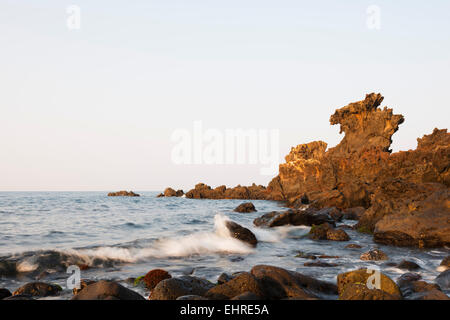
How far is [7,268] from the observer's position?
31.1 ft

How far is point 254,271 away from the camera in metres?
6.72

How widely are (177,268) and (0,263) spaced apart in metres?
5.27

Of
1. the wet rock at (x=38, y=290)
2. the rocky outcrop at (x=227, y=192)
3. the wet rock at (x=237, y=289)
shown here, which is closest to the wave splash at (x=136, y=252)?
the wet rock at (x=38, y=290)

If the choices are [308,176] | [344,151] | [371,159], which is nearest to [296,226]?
[371,159]

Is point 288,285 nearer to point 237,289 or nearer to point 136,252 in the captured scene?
point 237,289

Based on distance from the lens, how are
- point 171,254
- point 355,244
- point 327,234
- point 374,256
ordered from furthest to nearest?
point 327,234, point 355,244, point 171,254, point 374,256

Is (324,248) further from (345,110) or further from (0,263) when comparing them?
(345,110)

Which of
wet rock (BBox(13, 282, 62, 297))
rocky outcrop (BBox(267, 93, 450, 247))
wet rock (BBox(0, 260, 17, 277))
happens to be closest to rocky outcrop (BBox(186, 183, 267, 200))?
rocky outcrop (BBox(267, 93, 450, 247))

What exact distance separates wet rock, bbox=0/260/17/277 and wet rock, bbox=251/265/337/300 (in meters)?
7.29

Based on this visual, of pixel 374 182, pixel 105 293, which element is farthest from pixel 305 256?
pixel 374 182

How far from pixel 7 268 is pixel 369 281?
9799 millimetres

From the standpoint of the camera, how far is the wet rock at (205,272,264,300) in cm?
566

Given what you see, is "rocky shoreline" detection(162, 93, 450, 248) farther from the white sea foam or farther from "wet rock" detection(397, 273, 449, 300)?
"wet rock" detection(397, 273, 449, 300)
